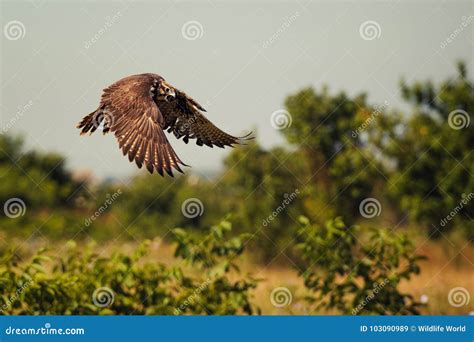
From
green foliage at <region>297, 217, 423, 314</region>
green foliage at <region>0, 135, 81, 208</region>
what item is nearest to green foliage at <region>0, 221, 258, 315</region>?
green foliage at <region>297, 217, 423, 314</region>

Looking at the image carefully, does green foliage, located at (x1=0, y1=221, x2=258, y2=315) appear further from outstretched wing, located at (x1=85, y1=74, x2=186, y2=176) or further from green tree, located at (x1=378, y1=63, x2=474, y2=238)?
green tree, located at (x1=378, y1=63, x2=474, y2=238)

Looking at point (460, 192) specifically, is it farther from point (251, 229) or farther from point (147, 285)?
point (147, 285)

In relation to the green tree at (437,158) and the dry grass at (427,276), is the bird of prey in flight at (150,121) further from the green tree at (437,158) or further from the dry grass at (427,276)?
the green tree at (437,158)

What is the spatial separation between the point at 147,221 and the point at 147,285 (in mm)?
19882

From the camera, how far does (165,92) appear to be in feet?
23.1

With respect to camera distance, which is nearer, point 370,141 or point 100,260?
point 100,260

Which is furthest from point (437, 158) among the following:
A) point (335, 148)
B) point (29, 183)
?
point (29, 183)

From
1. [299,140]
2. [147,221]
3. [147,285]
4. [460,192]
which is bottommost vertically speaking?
[147,221]

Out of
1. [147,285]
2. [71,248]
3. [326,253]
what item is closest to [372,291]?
[326,253]

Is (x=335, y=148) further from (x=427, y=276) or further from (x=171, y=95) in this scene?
(x=171, y=95)

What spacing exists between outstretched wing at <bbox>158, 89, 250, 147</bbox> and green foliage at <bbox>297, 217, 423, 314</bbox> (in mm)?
1092

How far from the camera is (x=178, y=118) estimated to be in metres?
7.70

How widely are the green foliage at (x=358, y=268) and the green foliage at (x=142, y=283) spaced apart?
668mm

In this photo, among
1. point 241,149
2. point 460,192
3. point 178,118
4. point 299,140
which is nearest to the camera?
point 178,118
